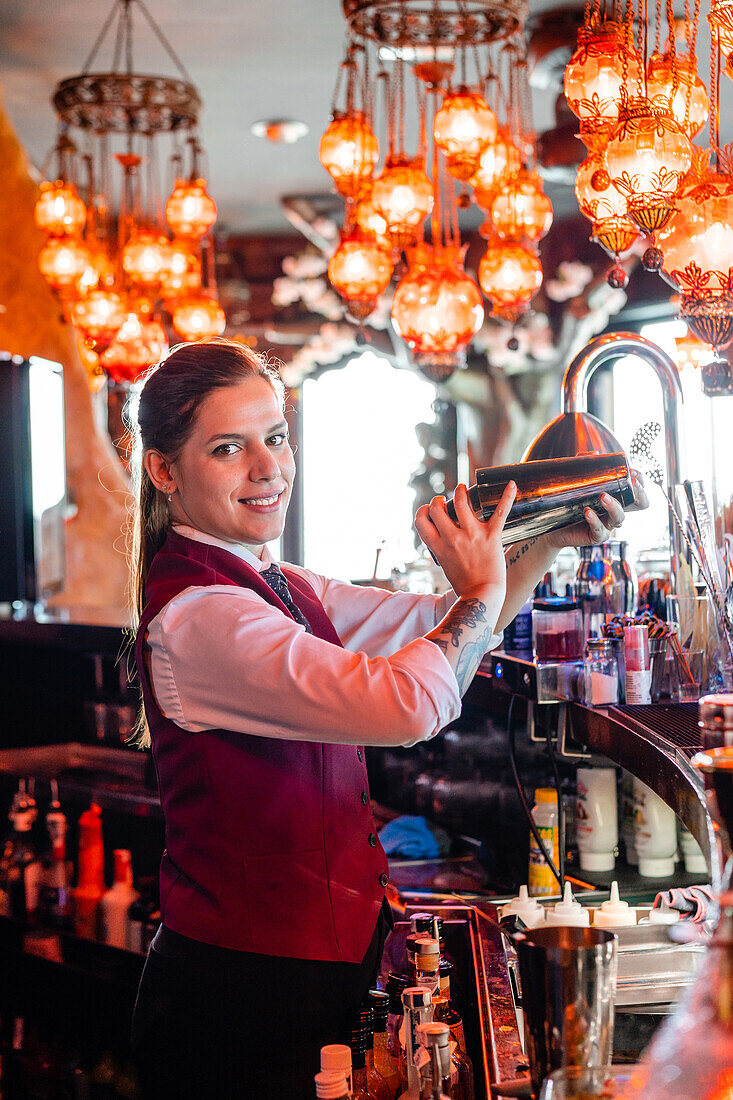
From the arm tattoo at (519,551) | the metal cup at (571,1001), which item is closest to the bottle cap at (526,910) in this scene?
the arm tattoo at (519,551)

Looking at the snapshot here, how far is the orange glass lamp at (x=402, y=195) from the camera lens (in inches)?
151

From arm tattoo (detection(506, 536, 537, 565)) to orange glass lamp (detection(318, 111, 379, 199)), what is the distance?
8.50ft

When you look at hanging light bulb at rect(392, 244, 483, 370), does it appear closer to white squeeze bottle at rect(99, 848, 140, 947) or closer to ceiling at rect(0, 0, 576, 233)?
ceiling at rect(0, 0, 576, 233)

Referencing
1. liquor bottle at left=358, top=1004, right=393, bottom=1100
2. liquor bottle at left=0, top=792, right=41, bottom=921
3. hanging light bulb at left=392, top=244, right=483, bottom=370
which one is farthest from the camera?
hanging light bulb at left=392, top=244, right=483, bottom=370

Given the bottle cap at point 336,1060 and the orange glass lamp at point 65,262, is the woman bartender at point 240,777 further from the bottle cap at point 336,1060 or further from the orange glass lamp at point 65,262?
the orange glass lamp at point 65,262

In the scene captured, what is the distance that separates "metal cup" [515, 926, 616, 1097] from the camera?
90 centimetres

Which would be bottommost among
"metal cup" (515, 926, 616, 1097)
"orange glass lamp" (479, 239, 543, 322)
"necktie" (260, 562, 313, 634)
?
"metal cup" (515, 926, 616, 1097)

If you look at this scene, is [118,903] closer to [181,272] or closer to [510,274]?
[510,274]

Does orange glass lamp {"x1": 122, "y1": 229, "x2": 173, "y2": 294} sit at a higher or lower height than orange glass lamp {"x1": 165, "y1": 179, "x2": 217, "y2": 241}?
lower

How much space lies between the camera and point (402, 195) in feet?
12.6

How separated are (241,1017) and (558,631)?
0.92 metres

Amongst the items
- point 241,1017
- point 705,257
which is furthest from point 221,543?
point 705,257

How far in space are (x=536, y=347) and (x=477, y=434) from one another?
80 cm

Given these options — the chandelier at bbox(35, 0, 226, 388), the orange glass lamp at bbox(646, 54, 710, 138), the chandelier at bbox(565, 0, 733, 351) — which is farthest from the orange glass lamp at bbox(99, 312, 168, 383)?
the orange glass lamp at bbox(646, 54, 710, 138)
